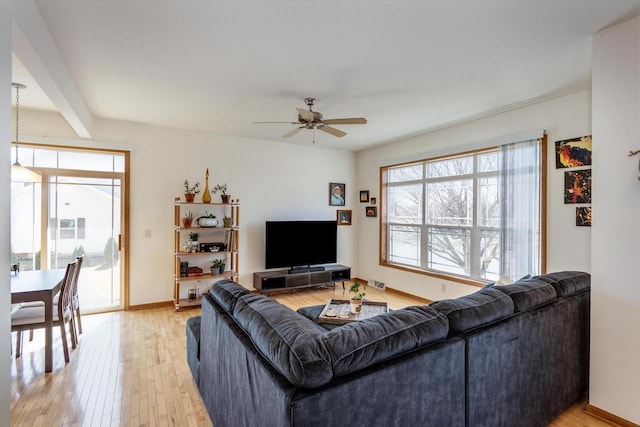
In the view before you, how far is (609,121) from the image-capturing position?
6.64ft

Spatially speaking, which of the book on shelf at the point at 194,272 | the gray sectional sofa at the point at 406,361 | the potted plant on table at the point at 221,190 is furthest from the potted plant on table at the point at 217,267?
the gray sectional sofa at the point at 406,361

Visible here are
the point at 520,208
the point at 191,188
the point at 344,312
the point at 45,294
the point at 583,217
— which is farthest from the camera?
the point at 191,188

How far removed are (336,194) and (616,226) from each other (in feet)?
14.1

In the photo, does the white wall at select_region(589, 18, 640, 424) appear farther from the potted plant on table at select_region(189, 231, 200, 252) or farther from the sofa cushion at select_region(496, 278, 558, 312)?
the potted plant on table at select_region(189, 231, 200, 252)

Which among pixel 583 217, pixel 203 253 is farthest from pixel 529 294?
pixel 203 253

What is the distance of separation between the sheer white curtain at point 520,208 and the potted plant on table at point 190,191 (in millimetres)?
4091

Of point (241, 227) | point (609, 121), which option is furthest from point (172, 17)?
point (241, 227)

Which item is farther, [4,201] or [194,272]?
[194,272]

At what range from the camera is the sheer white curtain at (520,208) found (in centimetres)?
340

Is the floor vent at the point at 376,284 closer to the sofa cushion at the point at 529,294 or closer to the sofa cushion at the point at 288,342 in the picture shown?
the sofa cushion at the point at 529,294

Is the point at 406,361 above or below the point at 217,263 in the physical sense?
above

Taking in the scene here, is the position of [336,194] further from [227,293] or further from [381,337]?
[381,337]

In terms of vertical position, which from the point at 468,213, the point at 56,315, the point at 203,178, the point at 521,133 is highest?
the point at 521,133

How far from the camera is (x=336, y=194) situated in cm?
594
